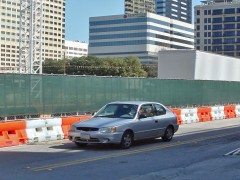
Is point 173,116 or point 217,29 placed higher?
point 217,29

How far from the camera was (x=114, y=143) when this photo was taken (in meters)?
13.5

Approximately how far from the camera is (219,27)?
181625 mm

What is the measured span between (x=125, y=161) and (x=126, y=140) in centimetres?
251

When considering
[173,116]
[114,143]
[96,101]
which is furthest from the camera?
[96,101]

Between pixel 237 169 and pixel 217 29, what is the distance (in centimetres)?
17728

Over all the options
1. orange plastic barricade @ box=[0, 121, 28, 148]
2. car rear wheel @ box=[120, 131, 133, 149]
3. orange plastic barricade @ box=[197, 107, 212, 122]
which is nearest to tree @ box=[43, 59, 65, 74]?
orange plastic barricade @ box=[197, 107, 212, 122]

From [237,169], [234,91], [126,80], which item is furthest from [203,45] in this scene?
[237,169]

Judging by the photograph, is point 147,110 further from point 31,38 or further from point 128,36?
point 128,36

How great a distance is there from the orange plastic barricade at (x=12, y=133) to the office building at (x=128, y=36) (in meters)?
161

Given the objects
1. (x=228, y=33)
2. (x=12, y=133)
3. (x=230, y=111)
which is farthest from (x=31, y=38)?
(x=228, y=33)

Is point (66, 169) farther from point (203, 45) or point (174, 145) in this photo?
point (203, 45)

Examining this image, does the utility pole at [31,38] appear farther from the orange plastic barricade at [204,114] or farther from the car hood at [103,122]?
the car hood at [103,122]

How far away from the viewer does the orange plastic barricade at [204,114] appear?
88.5ft

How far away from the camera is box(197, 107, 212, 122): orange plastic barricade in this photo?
27.0m
